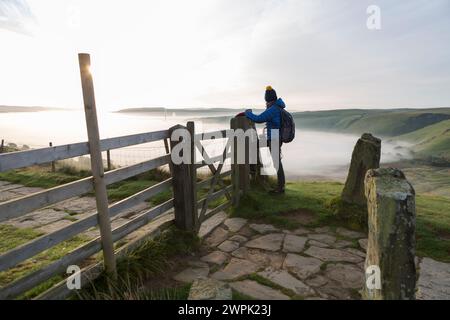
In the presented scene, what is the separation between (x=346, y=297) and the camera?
355cm

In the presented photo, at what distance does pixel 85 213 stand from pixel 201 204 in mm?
3223

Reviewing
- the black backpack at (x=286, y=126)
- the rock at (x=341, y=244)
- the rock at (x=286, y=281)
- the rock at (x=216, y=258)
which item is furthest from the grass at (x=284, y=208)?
the rock at (x=286, y=281)

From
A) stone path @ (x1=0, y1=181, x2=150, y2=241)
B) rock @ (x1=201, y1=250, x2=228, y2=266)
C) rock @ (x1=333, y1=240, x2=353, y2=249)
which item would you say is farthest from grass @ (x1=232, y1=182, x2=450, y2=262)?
stone path @ (x1=0, y1=181, x2=150, y2=241)

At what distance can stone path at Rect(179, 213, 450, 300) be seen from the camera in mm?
3594

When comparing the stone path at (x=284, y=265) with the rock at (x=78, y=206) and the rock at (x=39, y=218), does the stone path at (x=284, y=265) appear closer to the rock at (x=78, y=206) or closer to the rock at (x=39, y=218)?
the rock at (x=78, y=206)

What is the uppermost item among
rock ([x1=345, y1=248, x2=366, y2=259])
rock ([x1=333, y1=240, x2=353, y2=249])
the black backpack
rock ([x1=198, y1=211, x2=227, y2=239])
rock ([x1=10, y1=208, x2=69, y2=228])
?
the black backpack

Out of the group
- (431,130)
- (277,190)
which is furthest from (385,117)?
(277,190)

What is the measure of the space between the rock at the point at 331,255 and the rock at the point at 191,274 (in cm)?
170

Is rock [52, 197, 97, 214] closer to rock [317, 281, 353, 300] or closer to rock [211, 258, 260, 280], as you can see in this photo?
rock [211, 258, 260, 280]

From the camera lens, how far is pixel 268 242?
5.03m

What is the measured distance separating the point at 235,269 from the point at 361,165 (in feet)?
11.2

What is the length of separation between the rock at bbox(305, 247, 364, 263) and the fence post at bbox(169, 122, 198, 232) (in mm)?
1966

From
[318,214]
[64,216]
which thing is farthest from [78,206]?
[318,214]
